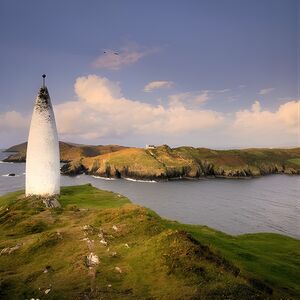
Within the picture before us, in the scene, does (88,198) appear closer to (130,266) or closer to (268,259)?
(268,259)

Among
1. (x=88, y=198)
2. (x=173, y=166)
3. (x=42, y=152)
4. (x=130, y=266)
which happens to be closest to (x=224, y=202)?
(x=88, y=198)

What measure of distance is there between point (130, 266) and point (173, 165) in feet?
364

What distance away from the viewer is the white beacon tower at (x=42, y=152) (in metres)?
39.1

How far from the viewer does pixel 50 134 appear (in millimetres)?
39500

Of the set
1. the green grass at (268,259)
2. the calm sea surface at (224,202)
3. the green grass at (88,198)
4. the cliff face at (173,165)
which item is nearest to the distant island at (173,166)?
the cliff face at (173,165)

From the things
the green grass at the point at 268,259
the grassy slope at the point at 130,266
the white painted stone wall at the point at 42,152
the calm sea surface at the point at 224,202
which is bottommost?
the calm sea surface at the point at 224,202

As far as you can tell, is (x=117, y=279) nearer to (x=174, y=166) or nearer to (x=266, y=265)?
(x=266, y=265)

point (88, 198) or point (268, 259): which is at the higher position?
point (88, 198)

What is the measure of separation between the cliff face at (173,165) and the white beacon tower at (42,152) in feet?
264

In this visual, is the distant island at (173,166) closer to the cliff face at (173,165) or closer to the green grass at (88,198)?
the cliff face at (173,165)

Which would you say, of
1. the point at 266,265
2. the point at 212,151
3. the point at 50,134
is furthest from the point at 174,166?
the point at 266,265

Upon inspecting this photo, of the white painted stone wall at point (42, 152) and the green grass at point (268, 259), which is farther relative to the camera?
the white painted stone wall at point (42, 152)

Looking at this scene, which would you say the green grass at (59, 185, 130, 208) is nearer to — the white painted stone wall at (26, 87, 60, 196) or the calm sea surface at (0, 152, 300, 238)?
the white painted stone wall at (26, 87, 60, 196)

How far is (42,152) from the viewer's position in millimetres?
39062
